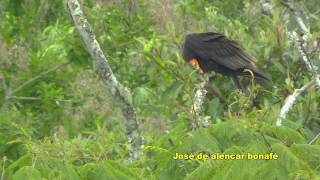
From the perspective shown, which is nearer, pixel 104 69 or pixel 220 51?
pixel 104 69

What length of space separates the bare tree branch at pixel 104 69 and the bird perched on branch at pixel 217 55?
164cm

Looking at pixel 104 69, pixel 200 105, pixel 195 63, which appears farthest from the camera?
pixel 195 63

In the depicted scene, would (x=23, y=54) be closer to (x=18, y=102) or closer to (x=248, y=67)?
(x=18, y=102)

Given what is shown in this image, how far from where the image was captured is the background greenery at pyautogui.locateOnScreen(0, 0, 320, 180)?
3074mm

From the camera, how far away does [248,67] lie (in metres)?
5.65

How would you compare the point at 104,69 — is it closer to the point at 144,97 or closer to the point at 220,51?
the point at 220,51

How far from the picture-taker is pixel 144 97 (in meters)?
6.94

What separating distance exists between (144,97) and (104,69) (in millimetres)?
2905

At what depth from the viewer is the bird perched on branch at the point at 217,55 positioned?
5.79 m
